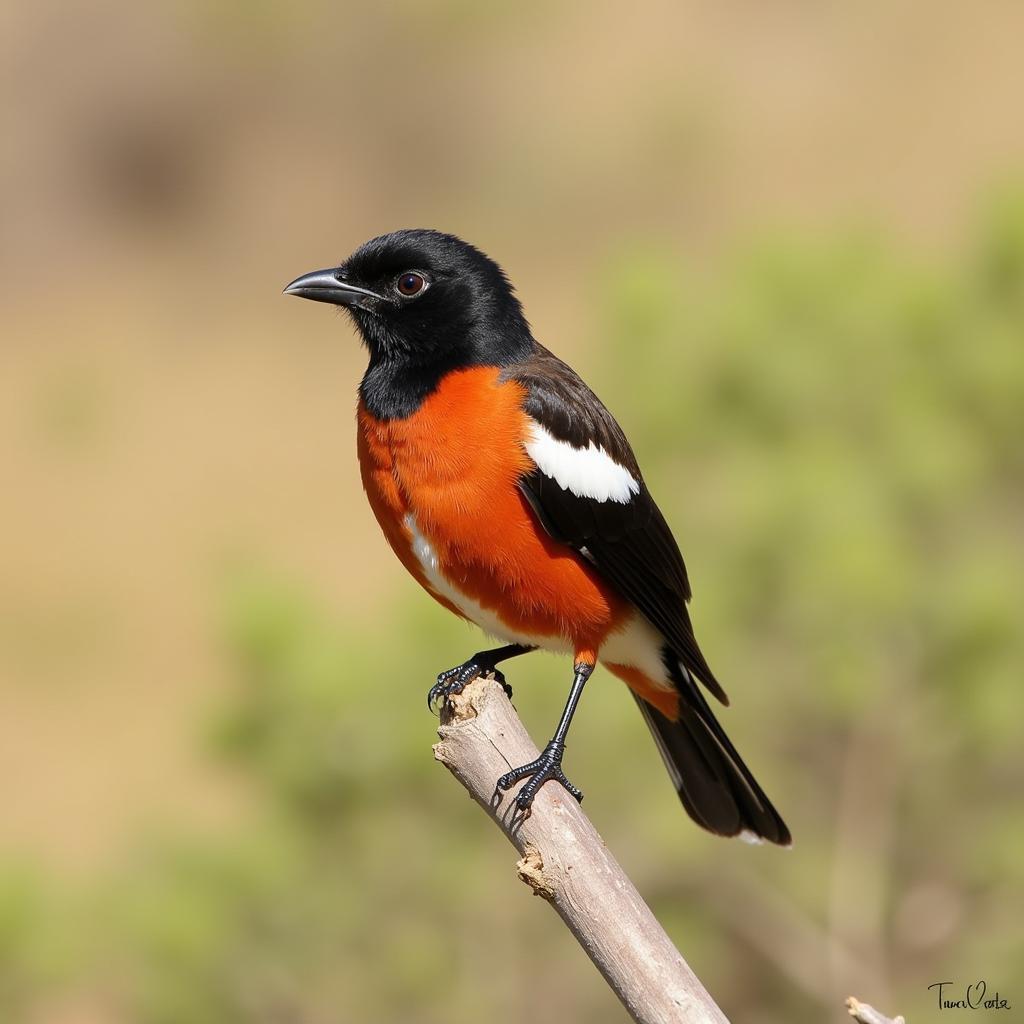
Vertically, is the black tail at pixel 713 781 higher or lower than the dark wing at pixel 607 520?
lower

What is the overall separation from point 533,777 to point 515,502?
82cm

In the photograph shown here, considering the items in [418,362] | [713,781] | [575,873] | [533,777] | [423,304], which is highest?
[423,304]

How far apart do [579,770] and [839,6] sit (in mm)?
14847

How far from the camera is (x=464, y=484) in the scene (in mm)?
4109

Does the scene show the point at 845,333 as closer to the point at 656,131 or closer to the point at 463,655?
the point at 463,655

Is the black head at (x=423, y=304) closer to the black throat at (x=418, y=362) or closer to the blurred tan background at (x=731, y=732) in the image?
the black throat at (x=418, y=362)

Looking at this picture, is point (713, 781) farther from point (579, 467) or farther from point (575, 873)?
point (575, 873)

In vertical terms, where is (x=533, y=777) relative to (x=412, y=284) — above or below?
below

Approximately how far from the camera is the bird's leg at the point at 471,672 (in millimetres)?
4453

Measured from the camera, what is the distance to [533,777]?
367 centimetres

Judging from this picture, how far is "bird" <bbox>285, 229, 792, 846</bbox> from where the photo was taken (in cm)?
414

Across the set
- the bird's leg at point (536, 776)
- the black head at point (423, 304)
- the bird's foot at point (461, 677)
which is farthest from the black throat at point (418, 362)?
the bird's leg at point (536, 776)

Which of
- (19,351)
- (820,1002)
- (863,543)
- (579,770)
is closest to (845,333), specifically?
(863,543)

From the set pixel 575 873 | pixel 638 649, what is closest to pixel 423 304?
pixel 638 649
